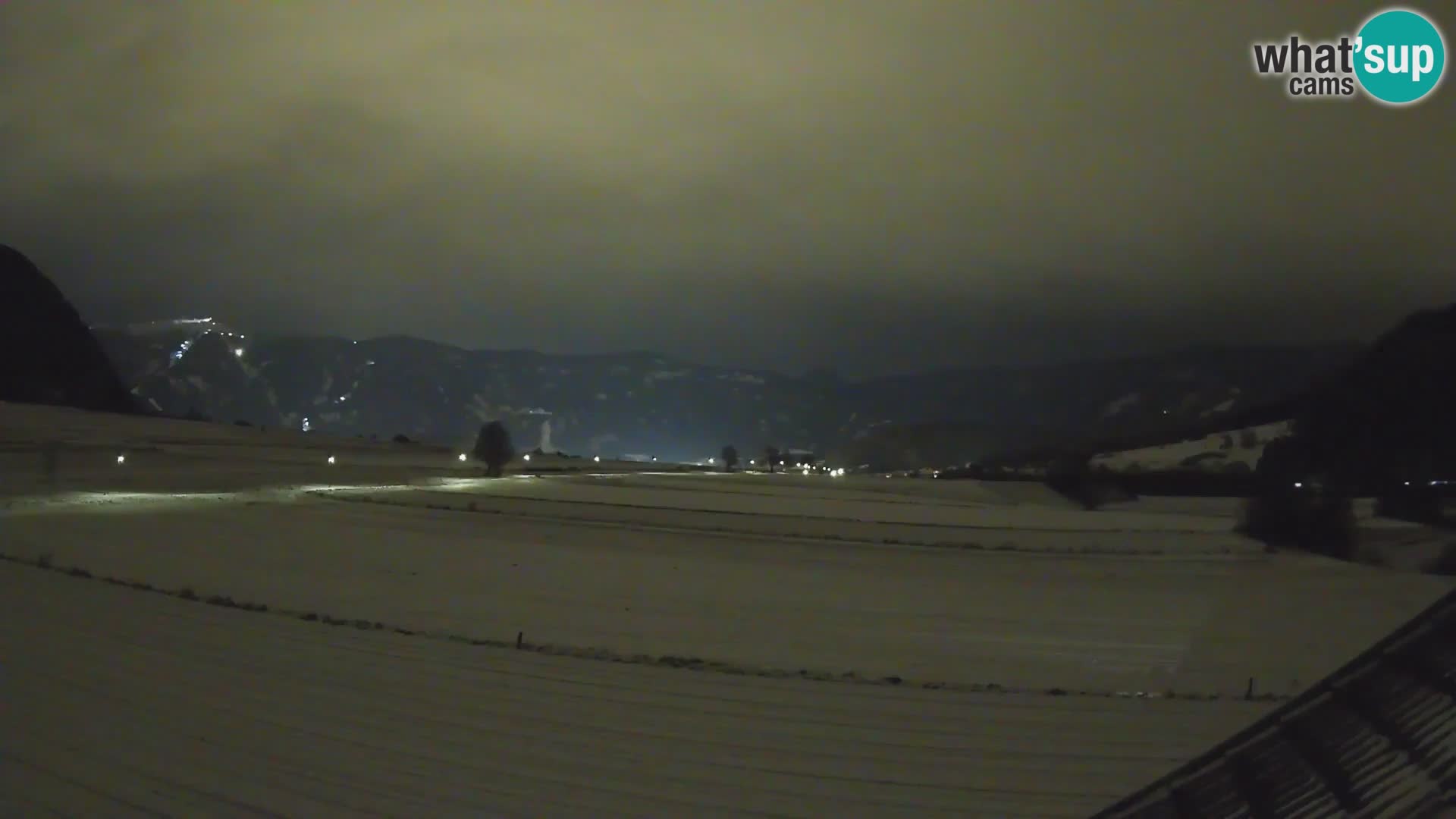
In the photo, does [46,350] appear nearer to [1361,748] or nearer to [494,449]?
[494,449]

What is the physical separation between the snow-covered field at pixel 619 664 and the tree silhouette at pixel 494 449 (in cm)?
3429

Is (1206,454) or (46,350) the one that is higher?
(46,350)

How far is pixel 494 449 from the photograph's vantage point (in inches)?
2559

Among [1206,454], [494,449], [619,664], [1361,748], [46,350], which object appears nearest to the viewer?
[1361,748]

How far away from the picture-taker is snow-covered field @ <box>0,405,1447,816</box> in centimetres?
770

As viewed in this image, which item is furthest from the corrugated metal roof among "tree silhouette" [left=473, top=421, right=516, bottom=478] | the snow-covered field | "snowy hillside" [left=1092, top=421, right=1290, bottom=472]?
"tree silhouette" [left=473, top=421, right=516, bottom=478]

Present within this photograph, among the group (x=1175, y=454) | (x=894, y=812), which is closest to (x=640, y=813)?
(x=894, y=812)

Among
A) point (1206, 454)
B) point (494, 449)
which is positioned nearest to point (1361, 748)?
point (494, 449)

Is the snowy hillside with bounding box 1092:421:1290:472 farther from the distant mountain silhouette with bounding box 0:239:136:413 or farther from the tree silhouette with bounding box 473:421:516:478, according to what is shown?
the distant mountain silhouette with bounding box 0:239:136:413

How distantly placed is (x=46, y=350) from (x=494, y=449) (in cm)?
7134

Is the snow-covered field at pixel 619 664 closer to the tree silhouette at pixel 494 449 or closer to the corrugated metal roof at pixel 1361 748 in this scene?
the corrugated metal roof at pixel 1361 748

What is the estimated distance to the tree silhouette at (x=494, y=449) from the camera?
6425cm

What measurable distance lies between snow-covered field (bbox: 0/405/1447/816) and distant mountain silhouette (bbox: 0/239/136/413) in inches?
3500

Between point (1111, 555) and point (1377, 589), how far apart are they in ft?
26.6
